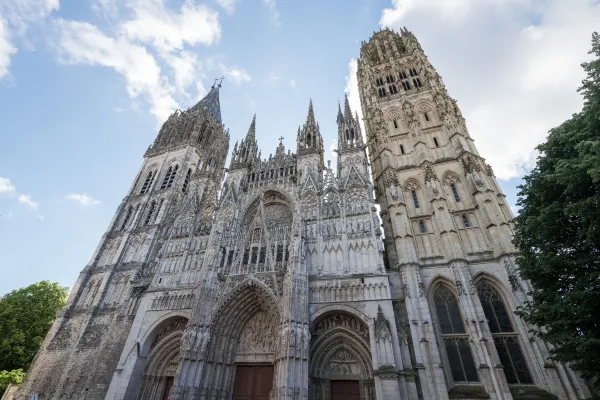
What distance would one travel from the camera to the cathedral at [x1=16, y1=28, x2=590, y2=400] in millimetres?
Result: 12805

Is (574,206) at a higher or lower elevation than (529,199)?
lower

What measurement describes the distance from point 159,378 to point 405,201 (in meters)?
18.2

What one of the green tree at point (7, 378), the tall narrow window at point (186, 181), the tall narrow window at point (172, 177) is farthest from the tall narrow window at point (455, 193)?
the green tree at point (7, 378)

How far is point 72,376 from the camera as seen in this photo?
55.6 ft

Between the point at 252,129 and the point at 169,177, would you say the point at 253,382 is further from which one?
the point at 252,129

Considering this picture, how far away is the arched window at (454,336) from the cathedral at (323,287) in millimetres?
51

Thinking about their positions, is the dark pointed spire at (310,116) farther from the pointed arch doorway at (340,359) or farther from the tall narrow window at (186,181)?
the pointed arch doorway at (340,359)

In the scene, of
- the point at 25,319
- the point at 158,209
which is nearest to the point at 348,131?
the point at 158,209

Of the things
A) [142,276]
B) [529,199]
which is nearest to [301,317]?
[529,199]

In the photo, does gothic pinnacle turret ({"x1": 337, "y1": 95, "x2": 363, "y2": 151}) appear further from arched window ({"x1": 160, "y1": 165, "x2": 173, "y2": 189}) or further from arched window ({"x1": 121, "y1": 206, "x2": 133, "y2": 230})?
arched window ({"x1": 121, "y1": 206, "x2": 133, "y2": 230})

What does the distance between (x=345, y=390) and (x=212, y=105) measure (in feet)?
117

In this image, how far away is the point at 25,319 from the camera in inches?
922

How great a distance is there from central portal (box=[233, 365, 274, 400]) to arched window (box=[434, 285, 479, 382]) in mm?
9030

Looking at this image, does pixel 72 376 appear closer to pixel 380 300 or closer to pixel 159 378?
pixel 159 378
